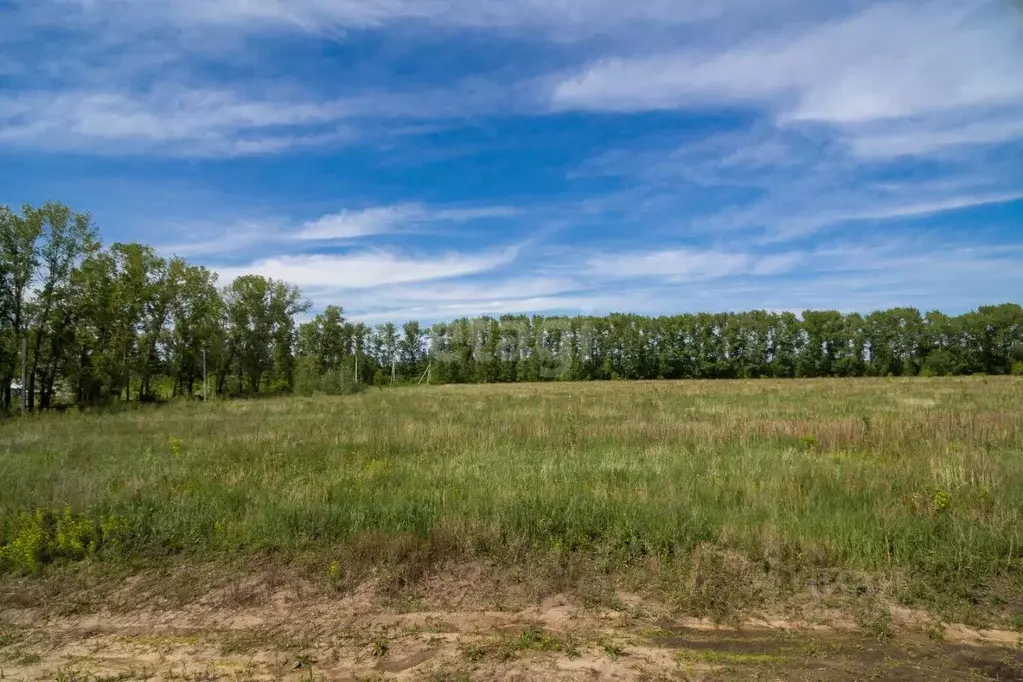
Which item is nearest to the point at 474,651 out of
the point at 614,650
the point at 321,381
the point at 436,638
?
the point at 436,638

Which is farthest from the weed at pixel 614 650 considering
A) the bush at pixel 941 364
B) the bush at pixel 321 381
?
Answer: the bush at pixel 941 364

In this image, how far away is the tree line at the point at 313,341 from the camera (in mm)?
32188

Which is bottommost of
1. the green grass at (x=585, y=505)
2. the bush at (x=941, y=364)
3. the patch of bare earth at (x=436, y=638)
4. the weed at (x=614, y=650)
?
the patch of bare earth at (x=436, y=638)

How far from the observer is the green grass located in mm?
→ 5707

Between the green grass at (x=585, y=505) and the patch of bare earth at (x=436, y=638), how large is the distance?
0.54 metres

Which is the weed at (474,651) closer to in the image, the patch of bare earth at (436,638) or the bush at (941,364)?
the patch of bare earth at (436,638)

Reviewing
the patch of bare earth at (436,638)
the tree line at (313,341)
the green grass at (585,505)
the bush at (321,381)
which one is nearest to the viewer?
the patch of bare earth at (436,638)

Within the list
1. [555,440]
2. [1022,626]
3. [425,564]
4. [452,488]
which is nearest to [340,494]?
[452,488]

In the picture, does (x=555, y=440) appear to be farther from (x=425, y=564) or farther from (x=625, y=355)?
(x=625, y=355)

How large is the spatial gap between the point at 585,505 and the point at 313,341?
79988 mm

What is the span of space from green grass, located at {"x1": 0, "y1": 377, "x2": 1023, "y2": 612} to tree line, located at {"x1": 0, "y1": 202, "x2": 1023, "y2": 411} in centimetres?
2631

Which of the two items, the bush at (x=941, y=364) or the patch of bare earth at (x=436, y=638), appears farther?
the bush at (x=941, y=364)

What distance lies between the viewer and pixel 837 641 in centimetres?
442

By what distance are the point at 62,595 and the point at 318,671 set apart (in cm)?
340
